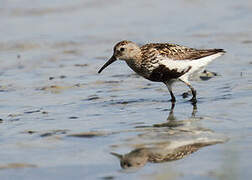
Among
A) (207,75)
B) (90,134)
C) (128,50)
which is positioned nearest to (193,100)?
(128,50)

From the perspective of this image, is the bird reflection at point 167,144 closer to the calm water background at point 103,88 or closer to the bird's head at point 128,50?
the calm water background at point 103,88

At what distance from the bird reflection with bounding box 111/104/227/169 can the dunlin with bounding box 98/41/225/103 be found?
5.98 ft

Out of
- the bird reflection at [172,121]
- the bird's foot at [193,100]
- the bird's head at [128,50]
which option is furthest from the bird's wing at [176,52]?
the bird reflection at [172,121]

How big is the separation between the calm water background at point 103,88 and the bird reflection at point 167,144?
135 millimetres

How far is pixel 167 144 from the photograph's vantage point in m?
6.82

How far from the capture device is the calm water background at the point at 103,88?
20.3ft

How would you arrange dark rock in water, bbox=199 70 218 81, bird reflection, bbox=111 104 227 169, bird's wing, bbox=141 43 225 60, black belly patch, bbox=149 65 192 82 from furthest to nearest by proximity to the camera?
dark rock in water, bbox=199 70 218 81 → bird's wing, bbox=141 43 225 60 → black belly patch, bbox=149 65 192 82 → bird reflection, bbox=111 104 227 169

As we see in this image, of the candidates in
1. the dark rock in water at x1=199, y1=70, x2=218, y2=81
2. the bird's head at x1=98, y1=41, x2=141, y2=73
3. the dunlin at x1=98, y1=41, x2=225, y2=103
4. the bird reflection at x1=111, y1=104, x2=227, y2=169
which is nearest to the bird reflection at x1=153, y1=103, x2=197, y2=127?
the bird reflection at x1=111, y1=104, x2=227, y2=169

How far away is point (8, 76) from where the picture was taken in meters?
11.3

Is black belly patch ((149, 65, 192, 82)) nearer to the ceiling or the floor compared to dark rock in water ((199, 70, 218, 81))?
nearer to the ceiling

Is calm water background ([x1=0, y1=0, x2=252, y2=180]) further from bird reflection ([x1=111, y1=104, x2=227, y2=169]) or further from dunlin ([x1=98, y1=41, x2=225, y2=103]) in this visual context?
dunlin ([x1=98, y1=41, x2=225, y2=103])

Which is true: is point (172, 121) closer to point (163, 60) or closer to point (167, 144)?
point (167, 144)

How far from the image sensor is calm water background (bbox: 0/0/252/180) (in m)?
6.20

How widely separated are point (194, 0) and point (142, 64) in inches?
333
